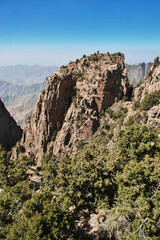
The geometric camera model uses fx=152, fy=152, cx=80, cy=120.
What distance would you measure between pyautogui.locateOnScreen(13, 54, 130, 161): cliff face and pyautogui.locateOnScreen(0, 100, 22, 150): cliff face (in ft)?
98.0

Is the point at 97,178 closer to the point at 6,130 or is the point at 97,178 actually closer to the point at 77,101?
the point at 77,101

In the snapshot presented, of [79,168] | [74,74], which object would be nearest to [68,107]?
[74,74]

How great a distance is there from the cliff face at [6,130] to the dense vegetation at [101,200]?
3072 inches

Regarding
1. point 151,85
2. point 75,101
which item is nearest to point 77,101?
point 75,101

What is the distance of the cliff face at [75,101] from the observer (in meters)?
64.1

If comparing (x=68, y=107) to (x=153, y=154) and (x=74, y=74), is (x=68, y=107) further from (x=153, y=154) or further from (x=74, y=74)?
(x=153, y=154)

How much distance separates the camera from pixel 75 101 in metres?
67.1

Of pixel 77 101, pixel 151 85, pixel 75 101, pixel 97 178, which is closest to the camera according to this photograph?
pixel 97 178

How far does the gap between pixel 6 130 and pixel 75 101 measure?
5852 centimetres

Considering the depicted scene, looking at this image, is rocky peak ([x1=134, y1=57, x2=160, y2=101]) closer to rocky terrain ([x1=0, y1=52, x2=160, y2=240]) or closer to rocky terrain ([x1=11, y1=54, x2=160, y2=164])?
rocky terrain ([x1=0, y1=52, x2=160, y2=240])

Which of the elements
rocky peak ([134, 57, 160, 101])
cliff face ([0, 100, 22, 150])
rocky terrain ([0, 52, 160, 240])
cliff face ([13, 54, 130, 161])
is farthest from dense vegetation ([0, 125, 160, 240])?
cliff face ([0, 100, 22, 150])

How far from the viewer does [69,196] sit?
23547mm

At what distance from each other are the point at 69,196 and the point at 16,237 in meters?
8.60

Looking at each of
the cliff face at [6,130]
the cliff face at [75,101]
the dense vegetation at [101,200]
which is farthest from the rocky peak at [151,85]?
the cliff face at [6,130]
